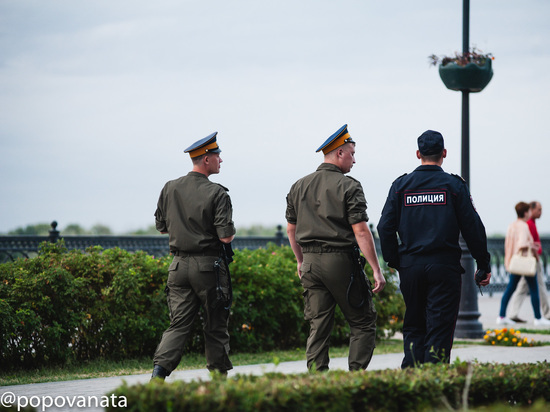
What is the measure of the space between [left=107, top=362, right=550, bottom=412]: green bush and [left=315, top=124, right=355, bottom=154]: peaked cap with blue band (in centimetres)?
228

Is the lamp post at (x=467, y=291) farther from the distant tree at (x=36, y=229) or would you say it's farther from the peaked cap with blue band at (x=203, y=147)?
the distant tree at (x=36, y=229)

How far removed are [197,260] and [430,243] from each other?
185 centimetres

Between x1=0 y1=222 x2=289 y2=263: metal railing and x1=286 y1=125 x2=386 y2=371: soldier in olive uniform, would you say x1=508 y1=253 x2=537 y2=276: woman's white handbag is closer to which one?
x1=0 y1=222 x2=289 y2=263: metal railing

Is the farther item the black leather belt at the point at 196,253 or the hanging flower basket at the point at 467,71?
the hanging flower basket at the point at 467,71

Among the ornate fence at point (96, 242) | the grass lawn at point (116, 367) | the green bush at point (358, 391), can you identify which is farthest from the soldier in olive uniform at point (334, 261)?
the ornate fence at point (96, 242)

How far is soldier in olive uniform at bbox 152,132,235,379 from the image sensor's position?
622 centimetres

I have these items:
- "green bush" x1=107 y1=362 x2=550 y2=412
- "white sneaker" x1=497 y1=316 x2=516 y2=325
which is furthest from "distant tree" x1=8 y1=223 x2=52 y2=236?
"green bush" x1=107 y1=362 x2=550 y2=412

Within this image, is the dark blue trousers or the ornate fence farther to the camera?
the ornate fence

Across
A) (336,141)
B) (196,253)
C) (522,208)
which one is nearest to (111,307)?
(196,253)

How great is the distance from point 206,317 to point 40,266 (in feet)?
10.1

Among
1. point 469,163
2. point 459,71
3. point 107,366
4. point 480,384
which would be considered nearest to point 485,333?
point 469,163

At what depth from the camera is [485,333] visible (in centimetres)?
1139

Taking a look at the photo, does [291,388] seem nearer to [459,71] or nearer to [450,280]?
[450,280]

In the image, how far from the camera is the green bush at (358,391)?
373 cm
